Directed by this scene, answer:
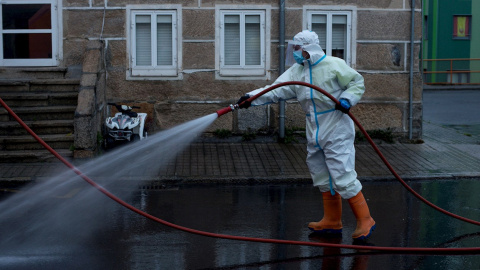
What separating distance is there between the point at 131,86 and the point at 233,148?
218cm

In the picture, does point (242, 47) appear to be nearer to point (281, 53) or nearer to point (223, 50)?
point (223, 50)

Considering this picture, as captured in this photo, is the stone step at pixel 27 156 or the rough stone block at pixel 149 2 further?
the rough stone block at pixel 149 2

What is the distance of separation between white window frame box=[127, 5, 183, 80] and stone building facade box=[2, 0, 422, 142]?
18 millimetres

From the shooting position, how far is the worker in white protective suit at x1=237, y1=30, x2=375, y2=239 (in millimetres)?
6727

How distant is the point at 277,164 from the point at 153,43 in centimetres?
353

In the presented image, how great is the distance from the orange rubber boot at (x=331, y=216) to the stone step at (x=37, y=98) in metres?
6.56

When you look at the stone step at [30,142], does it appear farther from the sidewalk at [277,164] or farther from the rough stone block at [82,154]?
the sidewalk at [277,164]

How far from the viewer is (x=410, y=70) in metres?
13.2

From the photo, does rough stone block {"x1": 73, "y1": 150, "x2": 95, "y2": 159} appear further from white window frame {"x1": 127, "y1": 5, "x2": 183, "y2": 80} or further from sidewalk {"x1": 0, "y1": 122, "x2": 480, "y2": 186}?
white window frame {"x1": 127, "y1": 5, "x2": 183, "y2": 80}

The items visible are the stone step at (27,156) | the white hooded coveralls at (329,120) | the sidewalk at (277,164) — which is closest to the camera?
the white hooded coveralls at (329,120)

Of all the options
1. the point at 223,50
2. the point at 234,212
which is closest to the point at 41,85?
the point at 223,50

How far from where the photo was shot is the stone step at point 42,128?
11.6 metres

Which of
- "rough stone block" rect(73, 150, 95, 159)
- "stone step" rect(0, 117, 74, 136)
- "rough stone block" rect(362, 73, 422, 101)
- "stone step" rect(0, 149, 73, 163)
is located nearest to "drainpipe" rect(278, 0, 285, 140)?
"rough stone block" rect(362, 73, 422, 101)

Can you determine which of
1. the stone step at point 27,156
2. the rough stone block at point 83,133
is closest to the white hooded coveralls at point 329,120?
the rough stone block at point 83,133
